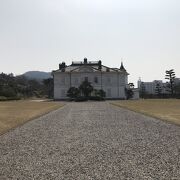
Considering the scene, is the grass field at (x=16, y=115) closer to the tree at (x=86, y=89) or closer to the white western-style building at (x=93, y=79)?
the tree at (x=86, y=89)

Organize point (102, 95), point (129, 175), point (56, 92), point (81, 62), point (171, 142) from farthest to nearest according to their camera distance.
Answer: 1. point (81, 62)
2. point (56, 92)
3. point (102, 95)
4. point (171, 142)
5. point (129, 175)

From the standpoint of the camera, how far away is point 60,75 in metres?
122

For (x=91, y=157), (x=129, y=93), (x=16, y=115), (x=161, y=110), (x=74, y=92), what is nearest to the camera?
(x=91, y=157)

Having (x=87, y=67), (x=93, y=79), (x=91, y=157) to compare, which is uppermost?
(x=87, y=67)

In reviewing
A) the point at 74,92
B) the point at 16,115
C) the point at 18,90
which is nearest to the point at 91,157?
the point at 16,115

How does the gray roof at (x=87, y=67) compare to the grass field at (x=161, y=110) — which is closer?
the grass field at (x=161, y=110)

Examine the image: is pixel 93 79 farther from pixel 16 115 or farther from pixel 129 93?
pixel 16 115

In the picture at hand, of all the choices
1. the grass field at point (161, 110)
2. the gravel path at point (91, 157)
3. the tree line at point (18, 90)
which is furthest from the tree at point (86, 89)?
the gravel path at point (91, 157)

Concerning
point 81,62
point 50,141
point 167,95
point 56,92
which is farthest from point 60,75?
point 50,141

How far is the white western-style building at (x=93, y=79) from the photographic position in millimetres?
121312

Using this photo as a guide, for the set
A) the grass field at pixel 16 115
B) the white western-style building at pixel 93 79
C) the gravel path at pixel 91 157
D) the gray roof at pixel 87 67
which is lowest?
the gravel path at pixel 91 157

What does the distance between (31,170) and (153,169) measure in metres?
2.95

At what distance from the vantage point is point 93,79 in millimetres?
122000

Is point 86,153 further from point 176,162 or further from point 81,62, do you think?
point 81,62
